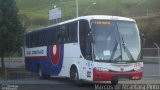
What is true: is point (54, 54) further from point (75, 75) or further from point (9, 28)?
point (9, 28)

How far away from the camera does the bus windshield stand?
765 inches

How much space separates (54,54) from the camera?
2512cm

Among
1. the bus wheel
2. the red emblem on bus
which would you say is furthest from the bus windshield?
the red emblem on bus

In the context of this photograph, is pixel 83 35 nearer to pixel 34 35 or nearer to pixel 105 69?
pixel 105 69

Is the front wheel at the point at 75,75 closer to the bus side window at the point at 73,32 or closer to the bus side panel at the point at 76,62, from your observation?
the bus side panel at the point at 76,62

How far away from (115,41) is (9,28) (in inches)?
765

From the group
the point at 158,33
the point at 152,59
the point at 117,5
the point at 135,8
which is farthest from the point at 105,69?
the point at 117,5

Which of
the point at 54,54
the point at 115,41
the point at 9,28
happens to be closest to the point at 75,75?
the point at 115,41

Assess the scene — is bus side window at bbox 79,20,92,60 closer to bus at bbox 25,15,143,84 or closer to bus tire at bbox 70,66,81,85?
bus at bbox 25,15,143,84

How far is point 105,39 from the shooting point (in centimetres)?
1966

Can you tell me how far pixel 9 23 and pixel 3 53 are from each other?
8.91 feet

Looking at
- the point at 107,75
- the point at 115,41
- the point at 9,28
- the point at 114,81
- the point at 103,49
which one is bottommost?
the point at 114,81

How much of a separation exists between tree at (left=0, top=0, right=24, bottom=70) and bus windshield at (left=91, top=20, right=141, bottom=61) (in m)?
18.4

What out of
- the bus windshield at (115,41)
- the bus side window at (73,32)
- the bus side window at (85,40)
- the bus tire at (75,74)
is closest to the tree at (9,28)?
the bus side window at (73,32)
